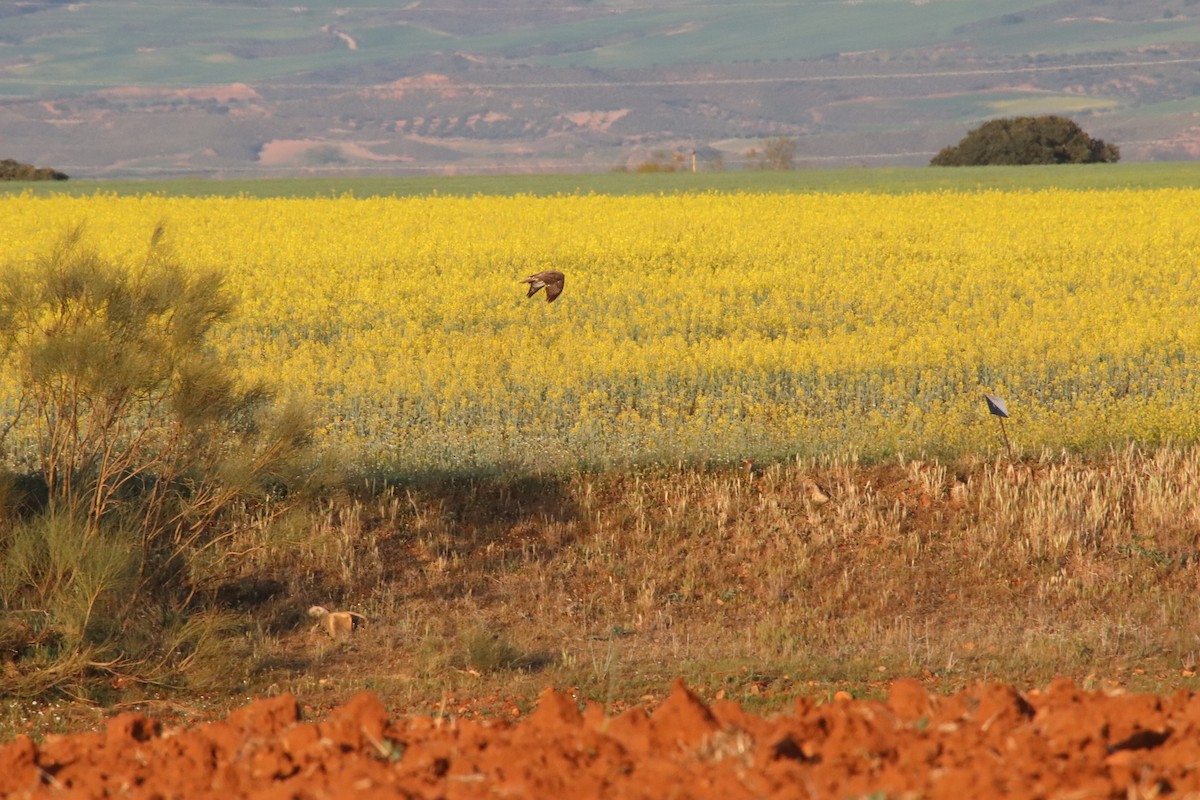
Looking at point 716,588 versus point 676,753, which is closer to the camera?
point 676,753

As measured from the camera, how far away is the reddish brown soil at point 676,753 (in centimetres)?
416

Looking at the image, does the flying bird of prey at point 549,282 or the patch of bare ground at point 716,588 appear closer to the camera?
the patch of bare ground at point 716,588

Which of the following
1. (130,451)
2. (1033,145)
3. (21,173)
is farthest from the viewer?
(1033,145)

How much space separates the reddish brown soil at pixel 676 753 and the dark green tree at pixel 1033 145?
47008mm

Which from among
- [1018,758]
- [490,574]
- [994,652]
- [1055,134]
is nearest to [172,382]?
[490,574]

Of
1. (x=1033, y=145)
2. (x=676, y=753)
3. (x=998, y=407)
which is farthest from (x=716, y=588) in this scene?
(x=1033, y=145)

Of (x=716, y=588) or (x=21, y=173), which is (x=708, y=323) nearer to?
(x=716, y=588)

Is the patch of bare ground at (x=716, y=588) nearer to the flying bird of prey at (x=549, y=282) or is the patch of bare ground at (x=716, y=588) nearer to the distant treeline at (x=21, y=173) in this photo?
the flying bird of prey at (x=549, y=282)

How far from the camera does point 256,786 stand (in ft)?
14.7

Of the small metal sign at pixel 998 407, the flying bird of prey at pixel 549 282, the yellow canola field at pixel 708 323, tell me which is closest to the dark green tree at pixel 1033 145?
the yellow canola field at pixel 708 323

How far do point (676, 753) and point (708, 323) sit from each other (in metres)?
14.1

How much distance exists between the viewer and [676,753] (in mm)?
4539

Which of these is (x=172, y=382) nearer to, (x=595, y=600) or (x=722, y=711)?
(x=595, y=600)

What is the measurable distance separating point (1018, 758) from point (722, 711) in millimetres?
1014
